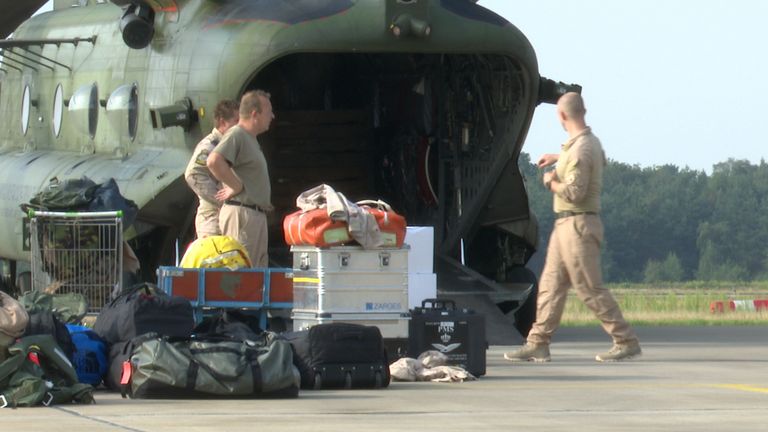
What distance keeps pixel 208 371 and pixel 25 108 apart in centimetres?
1123

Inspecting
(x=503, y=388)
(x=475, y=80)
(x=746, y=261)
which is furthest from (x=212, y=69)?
(x=746, y=261)

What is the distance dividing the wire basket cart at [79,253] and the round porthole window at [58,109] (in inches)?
223

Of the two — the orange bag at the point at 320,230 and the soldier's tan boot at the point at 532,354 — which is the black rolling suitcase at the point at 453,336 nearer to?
the orange bag at the point at 320,230

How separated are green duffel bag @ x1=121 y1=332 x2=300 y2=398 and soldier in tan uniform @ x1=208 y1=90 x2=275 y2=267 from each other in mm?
3286

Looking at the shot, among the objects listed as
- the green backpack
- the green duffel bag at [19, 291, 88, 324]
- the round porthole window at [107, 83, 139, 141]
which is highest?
the round porthole window at [107, 83, 139, 141]

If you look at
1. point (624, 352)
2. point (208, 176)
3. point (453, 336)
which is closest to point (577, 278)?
point (624, 352)

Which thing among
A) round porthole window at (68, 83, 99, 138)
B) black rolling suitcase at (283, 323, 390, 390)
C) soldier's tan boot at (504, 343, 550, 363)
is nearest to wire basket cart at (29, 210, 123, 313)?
black rolling suitcase at (283, 323, 390, 390)

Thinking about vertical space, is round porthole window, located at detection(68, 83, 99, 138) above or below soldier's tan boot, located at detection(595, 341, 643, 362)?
above

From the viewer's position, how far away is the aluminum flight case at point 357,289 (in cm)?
1358

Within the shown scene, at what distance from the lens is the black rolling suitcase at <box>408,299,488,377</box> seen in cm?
1340

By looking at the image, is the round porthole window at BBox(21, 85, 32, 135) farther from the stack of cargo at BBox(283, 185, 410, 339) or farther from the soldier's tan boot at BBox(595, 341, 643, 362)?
the soldier's tan boot at BBox(595, 341, 643, 362)

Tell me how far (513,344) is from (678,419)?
579 centimetres

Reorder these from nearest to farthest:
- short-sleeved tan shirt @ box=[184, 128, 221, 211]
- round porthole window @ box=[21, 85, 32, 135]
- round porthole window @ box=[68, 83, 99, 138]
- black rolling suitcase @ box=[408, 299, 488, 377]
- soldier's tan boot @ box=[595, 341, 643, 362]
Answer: black rolling suitcase @ box=[408, 299, 488, 377] < soldier's tan boot @ box=[595, 341, 643, 362] < short-sleeved tan shirt @ box=[184, 128, 221, 211] < round porthole window @ box=[68, 83, 99, 138] < round porthole window @ box=[21, 85, 32, 135]

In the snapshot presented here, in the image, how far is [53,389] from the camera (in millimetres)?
10922
